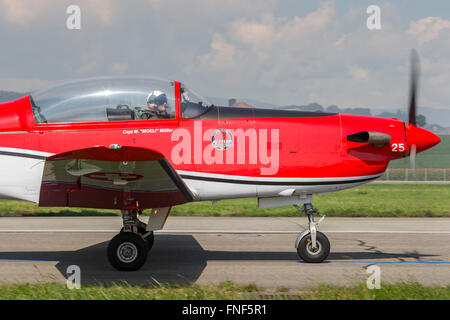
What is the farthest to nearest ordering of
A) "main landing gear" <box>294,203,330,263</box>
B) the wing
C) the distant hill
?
the distant hill
"main landing gear" <box>294,203,330,263</box>
the wing

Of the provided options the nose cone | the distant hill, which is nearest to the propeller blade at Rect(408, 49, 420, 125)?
the nose cone

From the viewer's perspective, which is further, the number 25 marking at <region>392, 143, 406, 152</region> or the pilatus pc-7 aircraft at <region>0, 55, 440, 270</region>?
the number 25 marking at <region>392, 143, 406, 152</region>

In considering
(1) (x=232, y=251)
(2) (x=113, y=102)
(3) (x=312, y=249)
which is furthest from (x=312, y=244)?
(2) (x=113, y=102)

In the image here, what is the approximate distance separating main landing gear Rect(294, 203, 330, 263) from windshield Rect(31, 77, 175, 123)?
2.72 meters

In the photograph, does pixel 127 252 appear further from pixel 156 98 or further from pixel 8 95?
pixel 8 95

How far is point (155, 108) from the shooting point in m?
7.55

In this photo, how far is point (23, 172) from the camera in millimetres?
7484

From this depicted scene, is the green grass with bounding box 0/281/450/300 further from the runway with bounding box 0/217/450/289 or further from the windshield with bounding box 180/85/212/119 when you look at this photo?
the windshield with bounding box 180/85/212/119

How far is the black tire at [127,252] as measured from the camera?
7504 millimetres

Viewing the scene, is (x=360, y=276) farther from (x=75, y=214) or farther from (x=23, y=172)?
(x=75, y=214)

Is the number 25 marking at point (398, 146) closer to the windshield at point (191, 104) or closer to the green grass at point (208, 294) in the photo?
the green grass at point (208, 294)

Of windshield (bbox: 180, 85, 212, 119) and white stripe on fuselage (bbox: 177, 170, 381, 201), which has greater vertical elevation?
windshield (bbox: 180, 85, 212, 119)

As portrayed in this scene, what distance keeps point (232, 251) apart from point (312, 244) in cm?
174

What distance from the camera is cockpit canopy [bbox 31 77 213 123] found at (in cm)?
750
